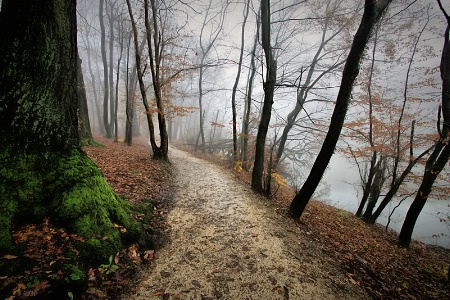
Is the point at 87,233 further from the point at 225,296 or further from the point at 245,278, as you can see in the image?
the point at 245,278

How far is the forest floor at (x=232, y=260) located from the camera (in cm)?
280

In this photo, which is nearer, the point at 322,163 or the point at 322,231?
the point at 322,163

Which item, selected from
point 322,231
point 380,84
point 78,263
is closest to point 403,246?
point 322,231

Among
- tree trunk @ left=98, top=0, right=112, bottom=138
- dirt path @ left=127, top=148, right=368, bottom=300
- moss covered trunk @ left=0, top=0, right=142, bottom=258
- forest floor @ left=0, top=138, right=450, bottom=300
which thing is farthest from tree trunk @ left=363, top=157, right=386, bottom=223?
tree trunk @ left=98, top=0, right=112, bottom=138

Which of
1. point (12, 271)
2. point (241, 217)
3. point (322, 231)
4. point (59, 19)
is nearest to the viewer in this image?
point (12, 271)

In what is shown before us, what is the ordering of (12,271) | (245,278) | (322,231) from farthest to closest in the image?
1. (322,231)
2. (245,278)
3. (12,271)

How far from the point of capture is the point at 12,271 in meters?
2.17

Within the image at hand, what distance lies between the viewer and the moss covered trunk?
8.59 ft

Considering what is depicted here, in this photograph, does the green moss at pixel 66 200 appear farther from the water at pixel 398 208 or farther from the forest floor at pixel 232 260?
the water at pixel 398 208

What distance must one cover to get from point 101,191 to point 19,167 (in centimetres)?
122

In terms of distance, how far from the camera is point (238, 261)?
3.65 m

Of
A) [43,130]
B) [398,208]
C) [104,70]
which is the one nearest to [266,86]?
[43,130]

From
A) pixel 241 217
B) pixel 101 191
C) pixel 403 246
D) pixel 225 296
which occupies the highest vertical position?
pixel 101 191

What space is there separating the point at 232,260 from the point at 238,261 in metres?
0.11
